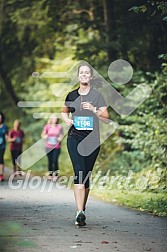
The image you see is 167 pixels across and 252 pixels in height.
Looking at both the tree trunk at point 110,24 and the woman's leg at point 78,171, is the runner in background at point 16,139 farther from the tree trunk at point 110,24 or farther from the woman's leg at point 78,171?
the woman's leg at point 78,171

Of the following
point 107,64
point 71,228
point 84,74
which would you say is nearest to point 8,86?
point 107,64

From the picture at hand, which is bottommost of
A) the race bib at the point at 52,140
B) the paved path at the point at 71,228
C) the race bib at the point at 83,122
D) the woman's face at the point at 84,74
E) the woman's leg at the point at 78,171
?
the race bib at the point at 52,140

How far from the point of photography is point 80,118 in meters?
10.2

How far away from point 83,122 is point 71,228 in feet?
4.97

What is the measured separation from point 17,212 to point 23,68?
1884cm

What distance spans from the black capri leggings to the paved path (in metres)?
0.65

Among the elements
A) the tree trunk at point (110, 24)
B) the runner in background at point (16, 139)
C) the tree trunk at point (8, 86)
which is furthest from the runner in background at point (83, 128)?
the tree trunk at point (8, 86)

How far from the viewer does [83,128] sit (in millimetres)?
10227

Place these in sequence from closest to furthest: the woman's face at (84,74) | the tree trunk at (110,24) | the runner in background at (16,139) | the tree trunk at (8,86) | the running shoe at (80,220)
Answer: the running shoe at (80,220) → the woman's face at (84,74) → the tree trunk at (110,24) → the runner in background at (16,139) → the tree trunk at (8,86)

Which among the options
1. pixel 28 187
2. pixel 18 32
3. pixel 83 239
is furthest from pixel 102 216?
pixel 18 32

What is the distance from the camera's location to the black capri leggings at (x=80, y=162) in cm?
1018

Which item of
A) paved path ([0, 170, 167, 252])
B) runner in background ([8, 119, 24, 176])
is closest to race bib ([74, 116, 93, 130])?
paved path ([0, 170, 167, 252])

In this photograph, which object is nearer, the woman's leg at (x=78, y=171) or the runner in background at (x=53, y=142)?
the woman's leg at (x=78, y=171)

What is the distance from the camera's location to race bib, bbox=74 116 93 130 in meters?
10.2
